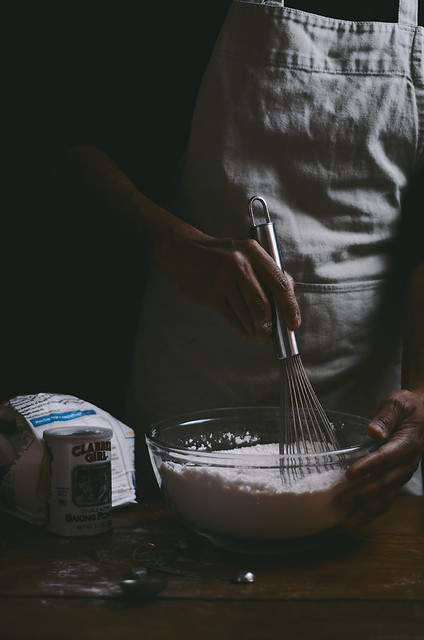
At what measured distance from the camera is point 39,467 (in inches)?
39.2

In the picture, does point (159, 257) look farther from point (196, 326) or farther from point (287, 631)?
point (287, 631)

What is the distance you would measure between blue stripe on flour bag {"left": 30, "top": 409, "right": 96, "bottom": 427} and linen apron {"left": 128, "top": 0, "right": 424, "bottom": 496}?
0.88ft

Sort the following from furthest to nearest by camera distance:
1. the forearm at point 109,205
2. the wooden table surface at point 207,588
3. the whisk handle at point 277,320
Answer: the forearm at point 109,205 → the whisk handle at point 277,320 → the wooden table surface at point 207,588

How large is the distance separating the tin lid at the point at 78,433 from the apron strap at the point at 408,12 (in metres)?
0.85

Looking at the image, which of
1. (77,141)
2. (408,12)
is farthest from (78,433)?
(408,12)

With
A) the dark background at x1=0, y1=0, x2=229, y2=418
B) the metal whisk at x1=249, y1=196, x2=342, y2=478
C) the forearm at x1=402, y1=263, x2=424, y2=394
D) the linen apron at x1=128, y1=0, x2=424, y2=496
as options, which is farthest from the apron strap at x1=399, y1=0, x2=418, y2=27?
the metal whisk at x1=249, y1=196, x2=342, y2=478

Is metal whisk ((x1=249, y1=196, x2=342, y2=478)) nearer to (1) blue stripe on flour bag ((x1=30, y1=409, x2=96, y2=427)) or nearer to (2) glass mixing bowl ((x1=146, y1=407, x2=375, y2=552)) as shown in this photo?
(2) glass mixing bowl ((x1=146, y1=407, x2=375, y2=552))

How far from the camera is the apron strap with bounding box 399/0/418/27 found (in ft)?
4.10

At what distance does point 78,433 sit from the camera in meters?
0.94

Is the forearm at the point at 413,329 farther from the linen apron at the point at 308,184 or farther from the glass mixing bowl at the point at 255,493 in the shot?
the glass mixing bowl at the point at 255,493

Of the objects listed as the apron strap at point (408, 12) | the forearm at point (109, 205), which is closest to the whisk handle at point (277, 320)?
the forearm at point (109, 205)

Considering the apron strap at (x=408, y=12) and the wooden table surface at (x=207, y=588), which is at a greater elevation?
the apron strap at (x=408, y=12)

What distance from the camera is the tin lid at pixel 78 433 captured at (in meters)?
0.92

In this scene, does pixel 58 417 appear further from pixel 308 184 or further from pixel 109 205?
pixel 308 184
